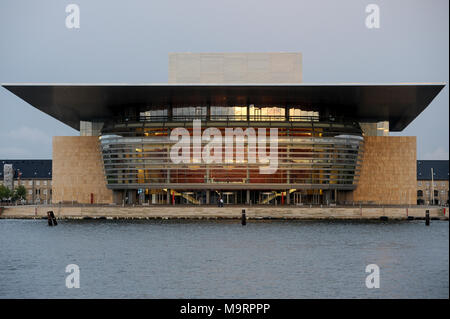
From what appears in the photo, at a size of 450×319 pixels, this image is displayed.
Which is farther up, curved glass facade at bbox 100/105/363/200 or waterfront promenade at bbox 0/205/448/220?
curved glass facade at bbox 100/105/363/200

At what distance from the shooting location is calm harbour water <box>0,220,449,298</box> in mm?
25328

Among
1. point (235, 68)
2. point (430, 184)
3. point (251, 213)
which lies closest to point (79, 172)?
point (235, 68)

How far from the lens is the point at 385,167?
77.6m

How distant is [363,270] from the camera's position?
29672 millimetres

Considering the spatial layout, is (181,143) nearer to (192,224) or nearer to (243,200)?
(243,200)

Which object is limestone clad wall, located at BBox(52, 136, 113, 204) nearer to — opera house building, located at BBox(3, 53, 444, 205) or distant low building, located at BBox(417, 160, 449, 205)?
opera house building, located at BBox(3, 53, 444, 205)

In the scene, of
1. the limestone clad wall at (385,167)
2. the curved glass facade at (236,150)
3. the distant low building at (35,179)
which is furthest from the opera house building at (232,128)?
the distant low building at (35,179)

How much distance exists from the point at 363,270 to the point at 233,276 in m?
5.94

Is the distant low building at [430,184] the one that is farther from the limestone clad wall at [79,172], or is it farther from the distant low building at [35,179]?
the limestone clad wall at [79,172]

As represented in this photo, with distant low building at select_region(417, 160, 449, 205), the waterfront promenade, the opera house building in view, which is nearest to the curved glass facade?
the opera house building

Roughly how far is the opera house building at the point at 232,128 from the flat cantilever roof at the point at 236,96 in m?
0.10

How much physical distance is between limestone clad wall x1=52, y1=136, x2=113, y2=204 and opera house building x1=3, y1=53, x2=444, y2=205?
3028mm

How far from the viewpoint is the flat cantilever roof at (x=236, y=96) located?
60781mm
